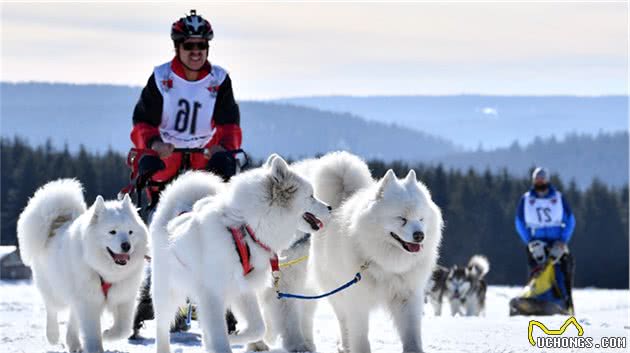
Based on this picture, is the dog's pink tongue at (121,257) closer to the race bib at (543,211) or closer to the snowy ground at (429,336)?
the snowy ground at (429,336)

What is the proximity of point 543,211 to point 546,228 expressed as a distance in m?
0.25

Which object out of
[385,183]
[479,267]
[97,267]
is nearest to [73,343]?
[97,267]

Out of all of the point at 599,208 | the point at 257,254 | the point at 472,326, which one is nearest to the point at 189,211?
the point at 257,254

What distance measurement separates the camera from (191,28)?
7730 mm

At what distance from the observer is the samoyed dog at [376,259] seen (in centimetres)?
676

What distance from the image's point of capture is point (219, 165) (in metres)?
7.53

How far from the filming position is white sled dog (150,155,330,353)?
6.10 meters

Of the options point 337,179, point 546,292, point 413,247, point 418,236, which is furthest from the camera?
point 546,292

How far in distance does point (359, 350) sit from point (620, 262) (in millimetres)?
61404

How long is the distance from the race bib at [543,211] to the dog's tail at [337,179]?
25.0ft

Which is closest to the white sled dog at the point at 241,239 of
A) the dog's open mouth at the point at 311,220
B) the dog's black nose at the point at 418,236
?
the dog's open mouth at the point at 311,220

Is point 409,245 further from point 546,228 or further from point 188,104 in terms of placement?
point 546,228

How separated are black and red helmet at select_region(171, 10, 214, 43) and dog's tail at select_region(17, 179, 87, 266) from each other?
1.53 m

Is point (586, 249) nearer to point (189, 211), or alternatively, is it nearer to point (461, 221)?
point (461, 221)
